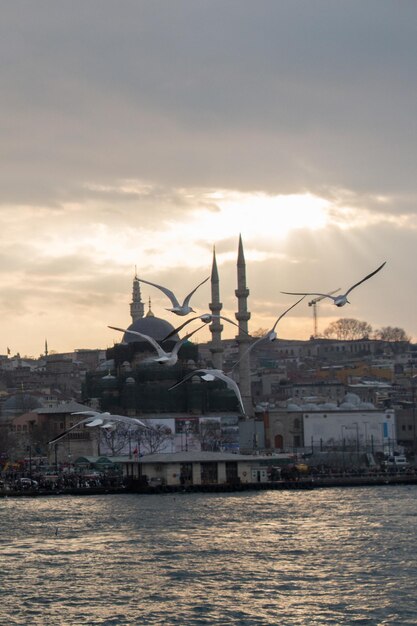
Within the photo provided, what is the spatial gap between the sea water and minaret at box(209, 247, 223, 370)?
3776 cm

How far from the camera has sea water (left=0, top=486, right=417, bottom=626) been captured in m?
28.3

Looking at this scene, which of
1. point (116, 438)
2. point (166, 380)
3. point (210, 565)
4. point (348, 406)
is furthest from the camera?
point (348, 406)

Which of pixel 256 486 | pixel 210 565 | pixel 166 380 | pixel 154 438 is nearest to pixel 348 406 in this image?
pixel 166 380

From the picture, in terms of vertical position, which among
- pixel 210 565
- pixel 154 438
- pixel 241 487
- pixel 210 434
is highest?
pixel 210 434

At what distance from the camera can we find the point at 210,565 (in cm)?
3397

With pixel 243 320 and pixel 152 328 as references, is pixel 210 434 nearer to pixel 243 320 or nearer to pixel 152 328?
pixel 243 320

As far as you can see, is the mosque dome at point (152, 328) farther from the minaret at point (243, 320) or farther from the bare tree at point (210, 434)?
the bare tree at point (210, 434)

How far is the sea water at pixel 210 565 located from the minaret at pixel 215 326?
1487 inches

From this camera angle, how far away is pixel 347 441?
8881 cm

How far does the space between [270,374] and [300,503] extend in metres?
87.2

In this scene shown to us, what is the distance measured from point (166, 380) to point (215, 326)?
4.45 metres

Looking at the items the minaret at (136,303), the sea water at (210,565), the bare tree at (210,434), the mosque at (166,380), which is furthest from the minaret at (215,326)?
the sea water at (210,565)

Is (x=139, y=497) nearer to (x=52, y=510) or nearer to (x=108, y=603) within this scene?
(x=52, y=510)

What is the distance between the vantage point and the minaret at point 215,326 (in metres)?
89.1
